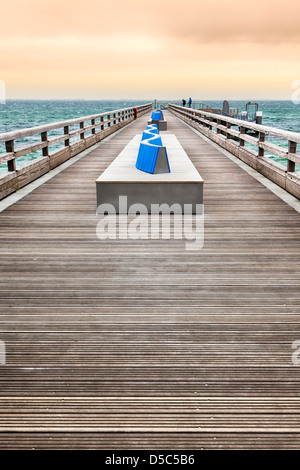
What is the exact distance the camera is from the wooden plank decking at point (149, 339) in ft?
8.42

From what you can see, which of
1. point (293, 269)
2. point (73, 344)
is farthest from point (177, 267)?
point (73, 344)

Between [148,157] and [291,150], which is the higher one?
[291,150]

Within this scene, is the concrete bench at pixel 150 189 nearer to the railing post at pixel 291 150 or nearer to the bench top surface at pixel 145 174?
the bench top surface at pixel 145 174

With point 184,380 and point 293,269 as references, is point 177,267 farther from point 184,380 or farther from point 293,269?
point 184,380

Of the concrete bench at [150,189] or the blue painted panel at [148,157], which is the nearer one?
the concrete bench at [150,189]

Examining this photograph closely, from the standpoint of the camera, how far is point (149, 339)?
3.45m

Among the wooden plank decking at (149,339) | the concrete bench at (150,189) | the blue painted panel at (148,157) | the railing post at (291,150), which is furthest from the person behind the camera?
the railing post at (291,150)

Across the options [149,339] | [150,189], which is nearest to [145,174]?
[150,189]

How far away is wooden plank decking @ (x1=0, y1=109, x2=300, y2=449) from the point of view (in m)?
2.57

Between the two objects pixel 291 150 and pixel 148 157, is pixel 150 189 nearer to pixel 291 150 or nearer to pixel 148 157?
pixel 148 157

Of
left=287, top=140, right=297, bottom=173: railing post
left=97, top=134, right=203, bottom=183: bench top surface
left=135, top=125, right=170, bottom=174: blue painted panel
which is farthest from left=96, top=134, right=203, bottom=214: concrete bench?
left=287, top=140, right=297, bottom=173: railing post

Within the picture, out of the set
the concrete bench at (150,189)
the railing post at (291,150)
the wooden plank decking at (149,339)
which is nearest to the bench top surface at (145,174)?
the concrete bench at (150,189)

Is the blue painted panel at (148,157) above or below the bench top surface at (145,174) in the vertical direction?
above

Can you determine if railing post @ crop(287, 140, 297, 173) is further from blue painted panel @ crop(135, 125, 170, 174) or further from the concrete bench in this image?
blue painted panel @ crop(135, 125, 170, 174)
